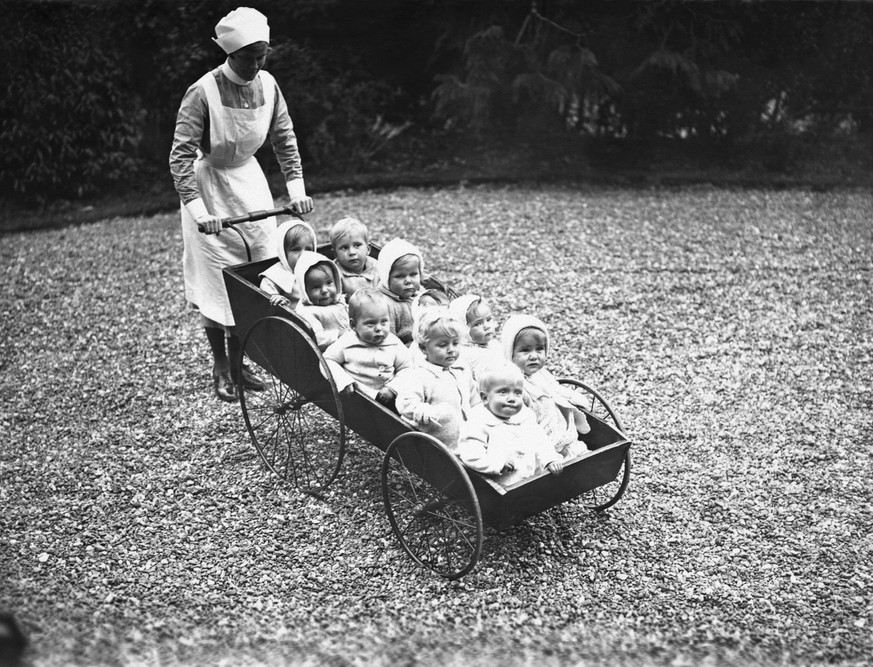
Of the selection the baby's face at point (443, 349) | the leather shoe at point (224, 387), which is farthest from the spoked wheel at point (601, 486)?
the leather shoe at point (224, 387)

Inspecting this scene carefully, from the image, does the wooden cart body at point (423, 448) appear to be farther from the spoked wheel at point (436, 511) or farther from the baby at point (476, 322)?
the baby at point (476, 322)

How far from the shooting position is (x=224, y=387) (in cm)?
548

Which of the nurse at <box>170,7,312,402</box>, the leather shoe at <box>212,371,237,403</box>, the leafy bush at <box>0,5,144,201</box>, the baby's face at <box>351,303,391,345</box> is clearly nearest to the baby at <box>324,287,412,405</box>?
the baby's face at <box>351,303,391,345</box>

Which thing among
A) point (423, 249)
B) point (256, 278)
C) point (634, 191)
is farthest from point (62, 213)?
point (634, 191)

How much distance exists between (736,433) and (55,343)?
4.54m

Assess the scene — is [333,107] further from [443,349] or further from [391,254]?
[443,349]

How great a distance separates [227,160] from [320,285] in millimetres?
978

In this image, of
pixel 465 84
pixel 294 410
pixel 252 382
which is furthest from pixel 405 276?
pixel 465 84

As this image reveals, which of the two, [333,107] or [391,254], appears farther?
[333,107]

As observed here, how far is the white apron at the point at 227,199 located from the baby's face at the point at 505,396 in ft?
6.43

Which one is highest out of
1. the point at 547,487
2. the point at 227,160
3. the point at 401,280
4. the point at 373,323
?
the point at 227,160

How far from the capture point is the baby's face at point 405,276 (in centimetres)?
452

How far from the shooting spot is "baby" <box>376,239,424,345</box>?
14.8ft

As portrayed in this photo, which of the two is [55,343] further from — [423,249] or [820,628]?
[820,628]
